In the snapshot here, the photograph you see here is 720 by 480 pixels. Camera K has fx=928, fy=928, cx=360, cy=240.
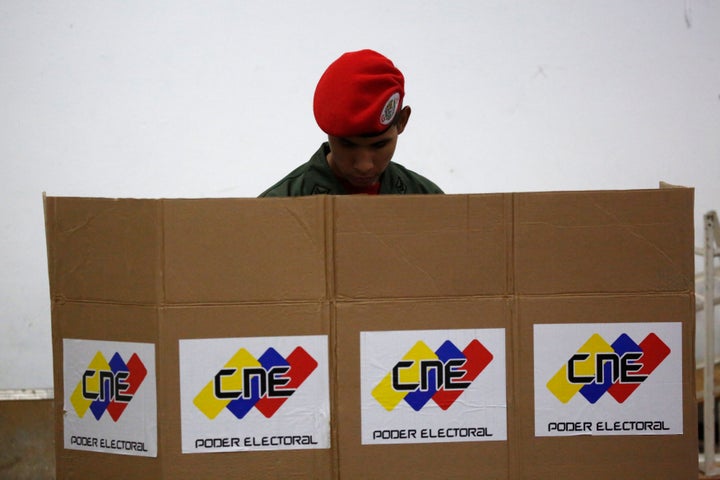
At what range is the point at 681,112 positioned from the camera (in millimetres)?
3359

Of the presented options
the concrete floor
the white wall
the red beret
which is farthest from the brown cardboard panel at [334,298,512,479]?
the concrete floor

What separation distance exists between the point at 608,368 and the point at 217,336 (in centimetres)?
59

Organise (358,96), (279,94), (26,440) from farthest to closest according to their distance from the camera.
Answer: (26,440) < (279,94) < (358,96)

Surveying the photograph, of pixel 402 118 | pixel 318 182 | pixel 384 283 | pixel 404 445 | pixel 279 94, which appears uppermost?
pixel 279 94

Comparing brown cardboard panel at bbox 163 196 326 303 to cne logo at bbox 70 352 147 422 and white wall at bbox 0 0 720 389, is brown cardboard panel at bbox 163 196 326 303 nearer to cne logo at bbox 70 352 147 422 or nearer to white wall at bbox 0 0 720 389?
cne logo at bbox 70 352 147 422

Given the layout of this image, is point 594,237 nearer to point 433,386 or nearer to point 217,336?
point 433,386

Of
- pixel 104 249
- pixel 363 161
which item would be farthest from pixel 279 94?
pixel 104 249

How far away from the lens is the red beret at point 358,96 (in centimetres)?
164

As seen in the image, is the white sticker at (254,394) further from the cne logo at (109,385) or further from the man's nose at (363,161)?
the man's nose at (363,161)

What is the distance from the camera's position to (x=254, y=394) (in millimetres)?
1395

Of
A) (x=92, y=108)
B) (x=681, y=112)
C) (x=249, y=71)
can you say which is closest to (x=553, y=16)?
(x=681, y=112)

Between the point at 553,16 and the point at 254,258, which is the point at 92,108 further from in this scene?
the point at 254,258

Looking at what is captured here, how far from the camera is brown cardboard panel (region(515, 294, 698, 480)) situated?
4.63 ft

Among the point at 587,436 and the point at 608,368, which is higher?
the point at 608,368
